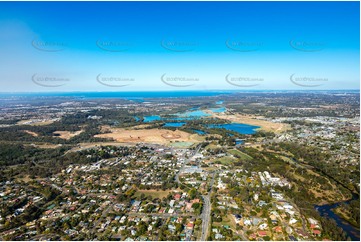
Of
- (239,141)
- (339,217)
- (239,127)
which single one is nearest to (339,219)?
(339,217)

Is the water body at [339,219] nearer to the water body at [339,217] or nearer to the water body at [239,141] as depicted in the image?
the water body at [339,217]

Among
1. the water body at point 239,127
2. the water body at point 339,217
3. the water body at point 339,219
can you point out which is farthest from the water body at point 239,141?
the water body at point 339,219

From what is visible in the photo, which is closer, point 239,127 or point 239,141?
point 239,141

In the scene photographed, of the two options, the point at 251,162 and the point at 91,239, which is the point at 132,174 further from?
the point at 251,162

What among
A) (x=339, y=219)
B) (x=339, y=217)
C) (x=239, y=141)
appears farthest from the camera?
(x=239, y=141)

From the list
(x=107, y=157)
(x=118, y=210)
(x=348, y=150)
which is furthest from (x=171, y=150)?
(x=348, y=150)

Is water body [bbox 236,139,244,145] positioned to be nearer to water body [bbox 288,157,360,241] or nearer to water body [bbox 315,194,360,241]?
water body [bbox 288,157,360,241]

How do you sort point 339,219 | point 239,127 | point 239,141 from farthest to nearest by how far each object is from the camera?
1. point 239,127
2. point 239,141
3. point 339,219

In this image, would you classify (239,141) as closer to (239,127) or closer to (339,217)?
(239,127)
